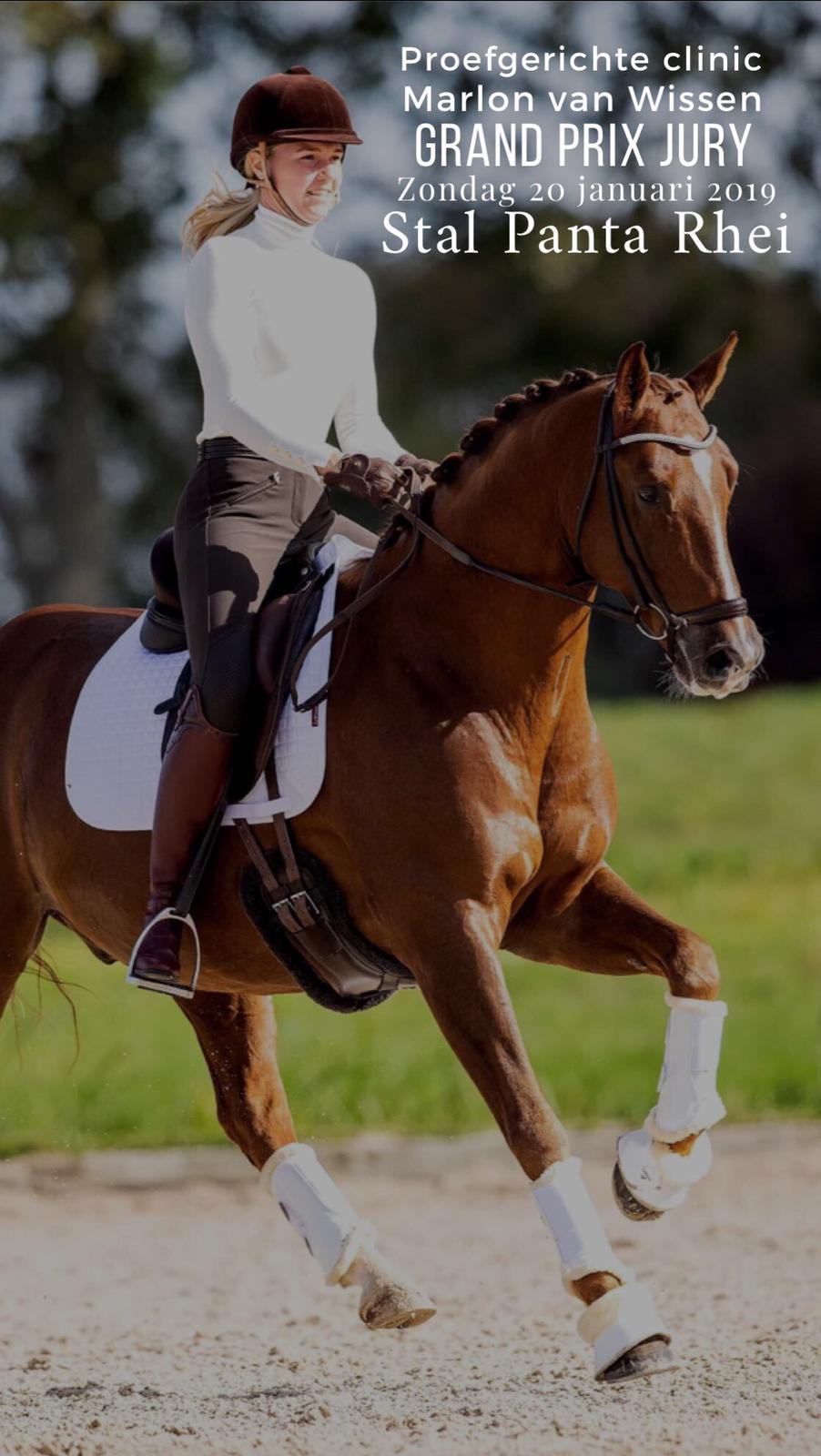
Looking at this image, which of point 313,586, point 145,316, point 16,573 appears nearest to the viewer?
point 313,586

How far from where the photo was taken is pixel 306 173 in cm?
509

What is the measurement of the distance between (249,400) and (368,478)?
43 cm

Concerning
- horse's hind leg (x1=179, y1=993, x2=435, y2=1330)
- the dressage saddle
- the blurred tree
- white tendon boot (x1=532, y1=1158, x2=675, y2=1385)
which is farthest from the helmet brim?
the blurred tree

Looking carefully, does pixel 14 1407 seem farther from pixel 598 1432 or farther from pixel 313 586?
pixel 313 586

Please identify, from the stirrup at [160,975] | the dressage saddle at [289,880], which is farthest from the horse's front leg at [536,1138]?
the stirrup at [160,975]

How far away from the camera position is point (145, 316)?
1029 inches

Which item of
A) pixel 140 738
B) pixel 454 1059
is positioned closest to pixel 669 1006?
pixel 140 738

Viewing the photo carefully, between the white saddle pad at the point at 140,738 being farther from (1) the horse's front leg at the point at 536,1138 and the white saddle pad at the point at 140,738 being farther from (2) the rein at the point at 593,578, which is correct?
(1) the horse's front leg at the point at 536,1138

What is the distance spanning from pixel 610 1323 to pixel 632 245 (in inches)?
948

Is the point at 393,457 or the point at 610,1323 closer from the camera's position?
the point at 610,1323

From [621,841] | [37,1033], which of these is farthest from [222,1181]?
[621,841]

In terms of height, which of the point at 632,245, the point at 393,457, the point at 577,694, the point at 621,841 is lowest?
the point at 621,841

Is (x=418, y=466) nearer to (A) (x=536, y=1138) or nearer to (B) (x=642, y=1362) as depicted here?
(A) (x=536, y=1138)

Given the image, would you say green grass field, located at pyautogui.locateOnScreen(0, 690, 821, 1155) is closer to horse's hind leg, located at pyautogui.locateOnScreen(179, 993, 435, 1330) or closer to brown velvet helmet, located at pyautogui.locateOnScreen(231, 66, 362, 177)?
horse's hind leg, located at pyautogui.locateOnScreen(179, 993, 435, 1330)
